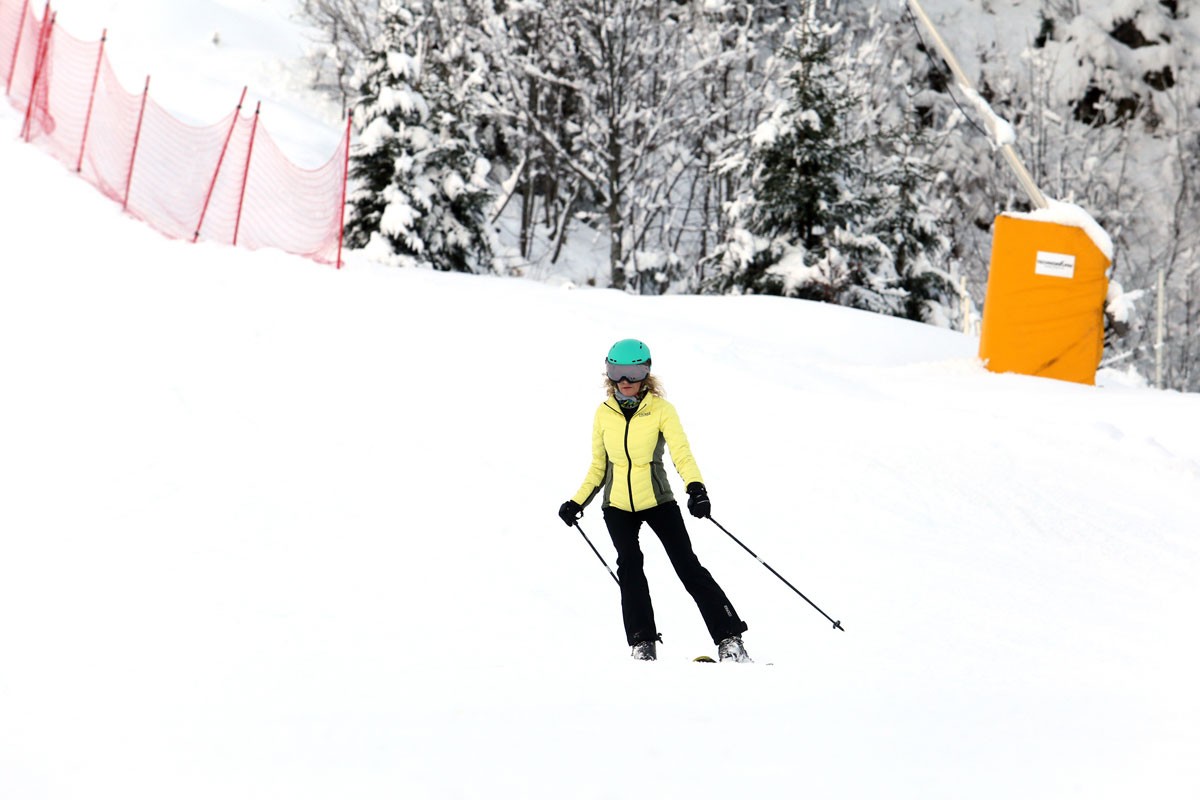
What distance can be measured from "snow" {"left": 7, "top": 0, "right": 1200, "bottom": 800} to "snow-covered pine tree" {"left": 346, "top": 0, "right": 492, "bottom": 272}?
7.08 meters

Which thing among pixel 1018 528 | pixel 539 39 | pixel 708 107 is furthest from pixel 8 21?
pixel 1018 528

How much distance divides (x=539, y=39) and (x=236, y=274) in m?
21.1

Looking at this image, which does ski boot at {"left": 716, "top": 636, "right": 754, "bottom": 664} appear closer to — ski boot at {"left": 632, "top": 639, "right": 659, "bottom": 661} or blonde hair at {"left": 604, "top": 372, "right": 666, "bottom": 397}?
ski boot at {"left": 632, "top": 639, "right": 659, "bottom": 661}

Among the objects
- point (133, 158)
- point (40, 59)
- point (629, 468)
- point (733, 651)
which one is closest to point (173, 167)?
point (133, 158)

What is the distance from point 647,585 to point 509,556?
76.1 inches

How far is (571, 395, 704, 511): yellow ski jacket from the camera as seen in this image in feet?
17.5

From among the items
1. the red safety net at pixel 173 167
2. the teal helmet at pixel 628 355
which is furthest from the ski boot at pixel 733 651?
the red safety net at pixel 173 167

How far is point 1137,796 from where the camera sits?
11.5 ft

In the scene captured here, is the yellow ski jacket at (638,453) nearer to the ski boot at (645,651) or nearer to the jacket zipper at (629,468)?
the jacket zipper at (629,468)

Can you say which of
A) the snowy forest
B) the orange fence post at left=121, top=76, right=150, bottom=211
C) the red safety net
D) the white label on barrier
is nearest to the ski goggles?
the white label on barrier

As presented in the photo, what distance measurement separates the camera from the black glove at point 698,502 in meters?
5.09

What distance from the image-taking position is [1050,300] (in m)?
13.3

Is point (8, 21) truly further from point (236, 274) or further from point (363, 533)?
point (363, 533)

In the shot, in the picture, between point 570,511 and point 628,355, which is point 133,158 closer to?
point 570,511
